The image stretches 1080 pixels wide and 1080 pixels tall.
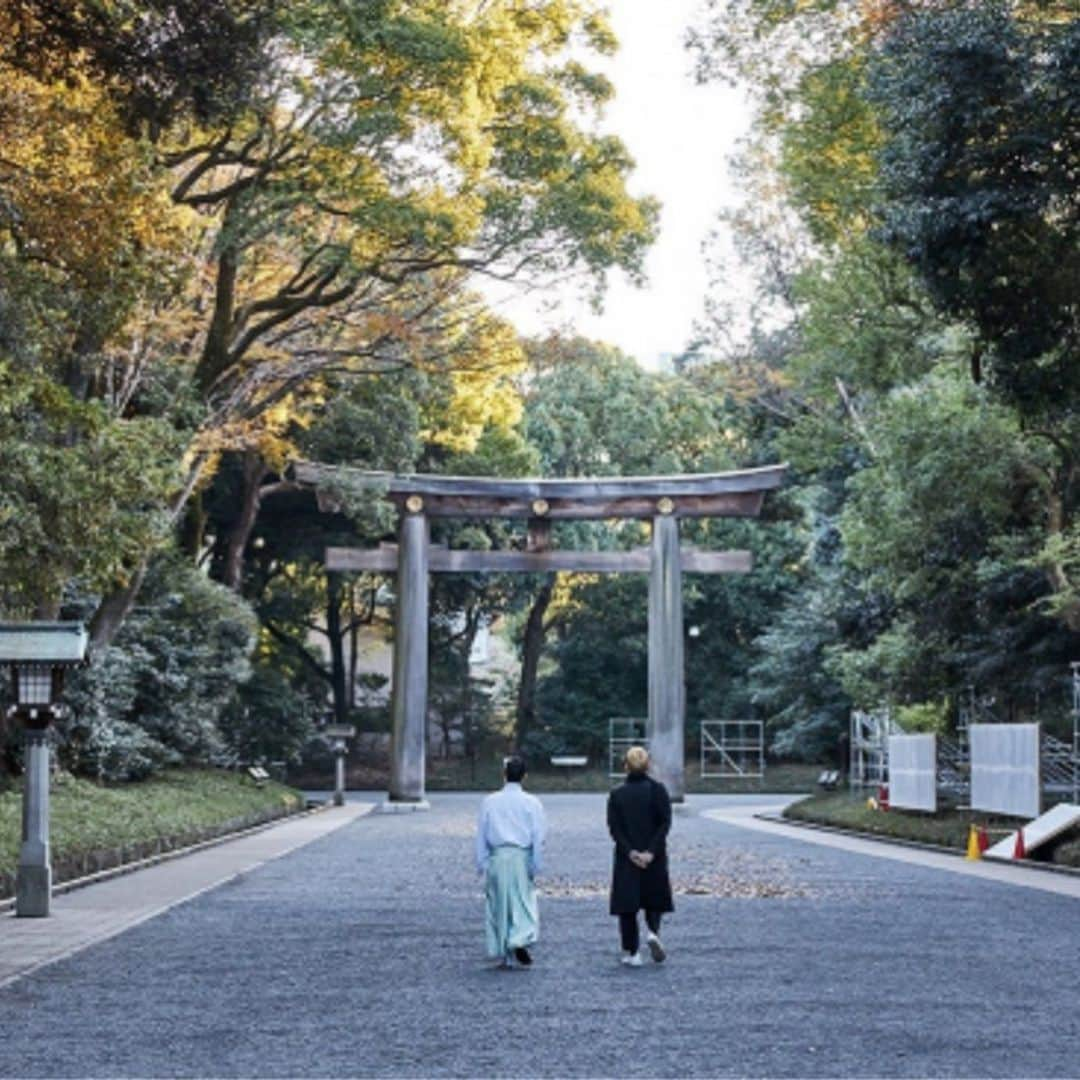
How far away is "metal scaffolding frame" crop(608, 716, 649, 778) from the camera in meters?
58.4

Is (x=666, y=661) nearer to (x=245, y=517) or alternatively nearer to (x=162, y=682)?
(x=245, y=517)

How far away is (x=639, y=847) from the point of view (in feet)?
43.1

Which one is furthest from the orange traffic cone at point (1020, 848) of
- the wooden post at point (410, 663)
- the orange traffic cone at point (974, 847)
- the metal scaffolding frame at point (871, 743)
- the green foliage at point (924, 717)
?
the wooden post at point (410, 663)

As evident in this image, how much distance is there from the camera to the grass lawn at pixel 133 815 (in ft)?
68.4

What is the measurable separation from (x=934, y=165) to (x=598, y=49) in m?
12.5

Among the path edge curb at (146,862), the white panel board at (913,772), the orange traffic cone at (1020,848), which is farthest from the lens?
the white panel board at (913,772)

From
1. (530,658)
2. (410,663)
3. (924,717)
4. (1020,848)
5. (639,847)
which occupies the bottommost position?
(1020,848)

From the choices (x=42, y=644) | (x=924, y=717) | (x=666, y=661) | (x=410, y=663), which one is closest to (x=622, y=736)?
(x=666, y=661)

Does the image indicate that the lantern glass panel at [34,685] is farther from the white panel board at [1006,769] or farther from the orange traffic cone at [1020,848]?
the white panel board at [1006,769]

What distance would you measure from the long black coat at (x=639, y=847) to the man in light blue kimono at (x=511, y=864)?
0.51 m

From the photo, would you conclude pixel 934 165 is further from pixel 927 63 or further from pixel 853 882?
pixel 853 882

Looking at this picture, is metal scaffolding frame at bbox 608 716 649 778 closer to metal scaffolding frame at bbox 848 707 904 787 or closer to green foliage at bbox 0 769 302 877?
metal scaffolding frame at bbox 848 707 904 787

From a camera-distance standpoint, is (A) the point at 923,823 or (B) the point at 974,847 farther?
(A) the point at 923,823

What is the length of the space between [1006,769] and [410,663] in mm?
17698
